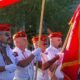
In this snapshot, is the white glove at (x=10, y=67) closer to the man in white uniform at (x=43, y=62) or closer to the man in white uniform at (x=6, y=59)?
the man in white uniform at (x=6, y=59)

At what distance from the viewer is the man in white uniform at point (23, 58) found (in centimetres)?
765

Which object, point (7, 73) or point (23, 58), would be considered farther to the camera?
point (23, 58)

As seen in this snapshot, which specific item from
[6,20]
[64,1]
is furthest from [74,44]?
[64,1]

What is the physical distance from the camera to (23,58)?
782 cm

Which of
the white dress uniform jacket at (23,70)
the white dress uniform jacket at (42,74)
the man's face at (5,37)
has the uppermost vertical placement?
the man's face at (5,37)

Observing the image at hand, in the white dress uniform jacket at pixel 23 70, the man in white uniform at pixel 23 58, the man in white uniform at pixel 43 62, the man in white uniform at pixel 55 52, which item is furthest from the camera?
the man in white uniform at pixel 55 52

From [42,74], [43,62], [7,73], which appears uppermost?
[7,73]

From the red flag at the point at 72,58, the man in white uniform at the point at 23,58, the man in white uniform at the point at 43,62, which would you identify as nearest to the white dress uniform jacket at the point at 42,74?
the man in white uniform at the point at 43,62

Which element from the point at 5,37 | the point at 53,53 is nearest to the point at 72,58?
the point at 5,37

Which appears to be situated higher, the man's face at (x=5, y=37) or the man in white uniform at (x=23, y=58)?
the man's face at (x=5, y=37)

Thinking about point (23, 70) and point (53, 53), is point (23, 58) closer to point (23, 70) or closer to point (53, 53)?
point (23, 70)

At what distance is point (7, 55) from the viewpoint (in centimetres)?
718

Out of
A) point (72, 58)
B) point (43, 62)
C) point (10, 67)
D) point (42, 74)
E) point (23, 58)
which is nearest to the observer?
point (10, 67)

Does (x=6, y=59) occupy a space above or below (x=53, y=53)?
above
